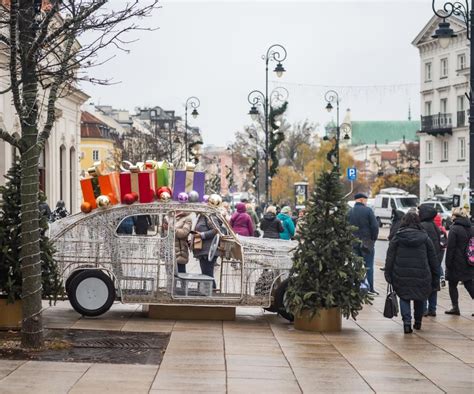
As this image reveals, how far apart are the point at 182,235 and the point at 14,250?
11.9 feet

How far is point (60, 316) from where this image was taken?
13.6m

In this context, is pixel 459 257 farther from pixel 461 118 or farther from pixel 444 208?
pixel 461 118

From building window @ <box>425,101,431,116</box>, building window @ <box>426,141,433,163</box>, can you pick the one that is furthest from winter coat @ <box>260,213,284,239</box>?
building window @ <box>425,101,431,116</box>

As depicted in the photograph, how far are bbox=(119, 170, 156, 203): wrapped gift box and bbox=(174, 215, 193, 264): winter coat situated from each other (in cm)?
109

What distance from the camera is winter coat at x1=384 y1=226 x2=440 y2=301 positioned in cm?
1284

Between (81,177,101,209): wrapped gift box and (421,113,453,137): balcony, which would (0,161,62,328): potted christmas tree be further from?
(421,113,453,137): balcony

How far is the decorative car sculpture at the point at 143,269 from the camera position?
13.3 meters

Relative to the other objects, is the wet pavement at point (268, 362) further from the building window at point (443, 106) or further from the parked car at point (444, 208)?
the building window at point (443, 106)

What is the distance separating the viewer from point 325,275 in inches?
504

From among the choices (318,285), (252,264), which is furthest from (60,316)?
(318,285)

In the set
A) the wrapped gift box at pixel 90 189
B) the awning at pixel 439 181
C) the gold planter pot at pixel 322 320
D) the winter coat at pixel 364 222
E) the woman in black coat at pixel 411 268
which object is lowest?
the gold planter pot at pixel 322 320

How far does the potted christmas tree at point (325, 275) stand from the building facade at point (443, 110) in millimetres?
59646

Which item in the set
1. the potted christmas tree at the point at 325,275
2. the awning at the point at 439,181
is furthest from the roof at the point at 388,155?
the potted christmas tree at the point at 325,275

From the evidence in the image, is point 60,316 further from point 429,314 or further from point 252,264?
point 429,314
